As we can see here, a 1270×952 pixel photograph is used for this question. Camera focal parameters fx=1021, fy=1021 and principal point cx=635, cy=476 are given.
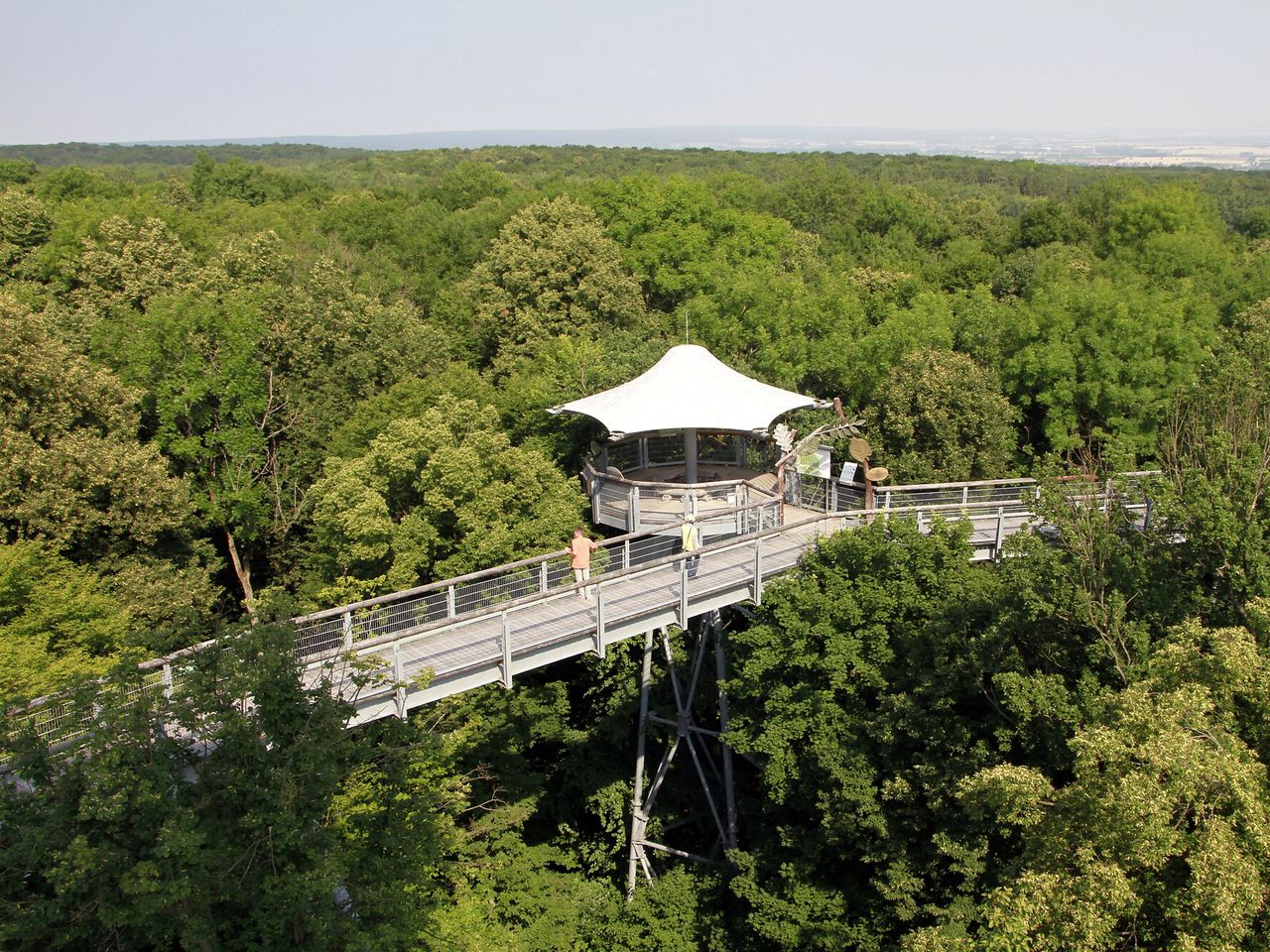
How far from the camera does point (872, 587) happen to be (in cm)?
1883

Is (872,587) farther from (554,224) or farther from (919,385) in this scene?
(554,224)

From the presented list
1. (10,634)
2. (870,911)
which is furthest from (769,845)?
(10,634)

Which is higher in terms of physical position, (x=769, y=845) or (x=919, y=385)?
(x=919, y=385)

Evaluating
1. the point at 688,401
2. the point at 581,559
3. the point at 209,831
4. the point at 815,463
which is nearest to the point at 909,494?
the point at 815,463

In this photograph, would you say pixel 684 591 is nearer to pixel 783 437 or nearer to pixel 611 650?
pixel 611 650

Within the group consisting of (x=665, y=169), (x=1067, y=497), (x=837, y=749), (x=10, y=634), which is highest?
(x=665, y=169)

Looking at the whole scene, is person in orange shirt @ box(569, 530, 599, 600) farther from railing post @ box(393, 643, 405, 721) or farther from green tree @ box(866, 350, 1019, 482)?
green tree @ box(866, 350, 1019, 482)

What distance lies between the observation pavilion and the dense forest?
1.44 metres

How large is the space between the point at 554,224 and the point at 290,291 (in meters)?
11.4

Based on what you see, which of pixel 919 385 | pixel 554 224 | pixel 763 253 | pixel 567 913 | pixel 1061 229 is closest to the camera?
pixel 567 913

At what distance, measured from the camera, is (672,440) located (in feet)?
90.8

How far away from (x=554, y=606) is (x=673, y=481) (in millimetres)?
8716

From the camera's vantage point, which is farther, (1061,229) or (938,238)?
(938,238)

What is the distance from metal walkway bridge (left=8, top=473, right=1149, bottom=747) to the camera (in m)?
15.3
